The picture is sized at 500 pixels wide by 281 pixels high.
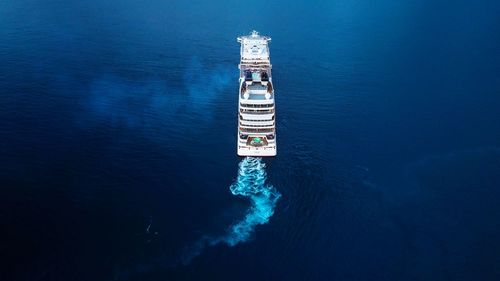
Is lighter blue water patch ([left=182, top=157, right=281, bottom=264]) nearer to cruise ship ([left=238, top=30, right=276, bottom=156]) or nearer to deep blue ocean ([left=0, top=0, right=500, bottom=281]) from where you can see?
deep blue ocean ([left=0, top=0, right=500, bottom=281])

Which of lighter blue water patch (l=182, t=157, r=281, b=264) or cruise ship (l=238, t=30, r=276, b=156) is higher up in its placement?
cruise ship (l=238, t=30, r=276, b=156)

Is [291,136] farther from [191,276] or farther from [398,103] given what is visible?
[191,276]

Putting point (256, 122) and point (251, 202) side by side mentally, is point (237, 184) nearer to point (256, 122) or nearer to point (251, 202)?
point (251, 202)

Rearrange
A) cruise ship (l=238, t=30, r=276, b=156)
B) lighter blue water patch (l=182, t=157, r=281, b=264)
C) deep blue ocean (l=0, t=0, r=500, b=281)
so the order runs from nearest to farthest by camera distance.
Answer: deep blue ocean (l=0, t=0, r=500, b=281), lighter blue water patch (l=182, t=157, r=281, b=264), cruise ship (l=238, t=30, r=276, b=156)

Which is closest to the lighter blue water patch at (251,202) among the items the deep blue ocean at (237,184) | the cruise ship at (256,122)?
the deep blue ocean at (237,184)

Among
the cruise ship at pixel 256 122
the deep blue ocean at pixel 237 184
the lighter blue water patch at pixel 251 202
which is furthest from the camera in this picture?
the cruise ship at pixel 256 122

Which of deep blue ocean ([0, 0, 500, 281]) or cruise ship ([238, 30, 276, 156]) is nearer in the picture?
deep blue ocean ([0, 0, 500, 281])

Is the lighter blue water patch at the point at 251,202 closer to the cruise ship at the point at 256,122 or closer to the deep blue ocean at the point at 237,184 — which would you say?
the deep blue ocean at the point at 237,184

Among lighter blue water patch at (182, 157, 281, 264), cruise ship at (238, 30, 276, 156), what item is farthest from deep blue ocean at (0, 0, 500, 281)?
cruise ship at (238, 30, 276, 156)
